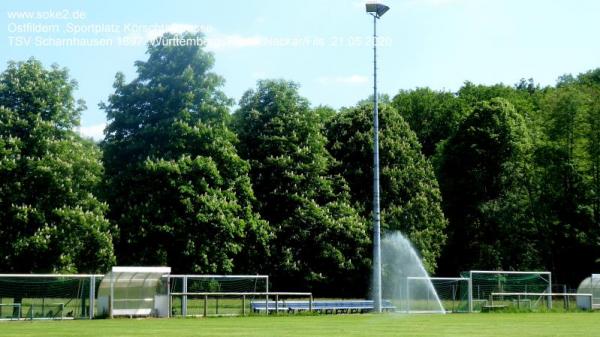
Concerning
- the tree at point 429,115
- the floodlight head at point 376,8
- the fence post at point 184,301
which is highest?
the tree at point 429,115

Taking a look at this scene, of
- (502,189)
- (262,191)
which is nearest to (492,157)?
(502,189)

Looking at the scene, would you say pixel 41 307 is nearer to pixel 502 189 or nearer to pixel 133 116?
pixel 133 116

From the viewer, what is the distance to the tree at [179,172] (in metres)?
54.0

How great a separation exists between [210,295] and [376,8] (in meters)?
15.3

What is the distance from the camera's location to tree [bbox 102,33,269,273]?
177 ft

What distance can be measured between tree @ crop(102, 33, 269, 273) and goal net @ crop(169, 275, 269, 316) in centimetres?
820

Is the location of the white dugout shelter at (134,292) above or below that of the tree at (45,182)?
below

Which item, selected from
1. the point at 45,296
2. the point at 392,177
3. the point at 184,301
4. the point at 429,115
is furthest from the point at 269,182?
the point at 429,115

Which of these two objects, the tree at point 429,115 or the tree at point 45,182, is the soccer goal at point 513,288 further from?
the tree at point 429,115

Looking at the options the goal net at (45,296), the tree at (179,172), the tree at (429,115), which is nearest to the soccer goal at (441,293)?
the tree at (179,172)

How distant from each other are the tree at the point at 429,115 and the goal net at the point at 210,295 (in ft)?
158

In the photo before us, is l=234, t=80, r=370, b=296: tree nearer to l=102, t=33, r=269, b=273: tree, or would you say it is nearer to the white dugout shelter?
l=102, t=33, r=269, b=273: tree

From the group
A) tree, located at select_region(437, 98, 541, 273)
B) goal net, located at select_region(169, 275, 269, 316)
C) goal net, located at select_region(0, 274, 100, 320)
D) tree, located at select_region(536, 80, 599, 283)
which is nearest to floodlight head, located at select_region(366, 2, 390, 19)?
goal net, located at select_region(169, 275, 269, 316)

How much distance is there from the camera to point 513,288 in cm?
5403
